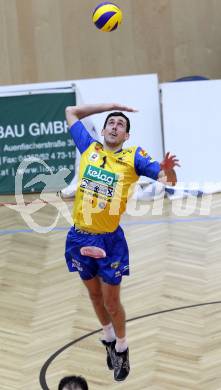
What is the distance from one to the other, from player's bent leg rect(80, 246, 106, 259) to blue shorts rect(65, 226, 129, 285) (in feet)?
0.13

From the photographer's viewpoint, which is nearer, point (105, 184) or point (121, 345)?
point (105, 184)

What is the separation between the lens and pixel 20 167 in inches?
707

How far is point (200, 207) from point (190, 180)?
742 mm

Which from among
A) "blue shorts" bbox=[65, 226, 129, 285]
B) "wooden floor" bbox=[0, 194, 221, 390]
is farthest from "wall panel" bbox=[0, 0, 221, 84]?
"blue shorts" bbox=[65, 226, 129, 285]

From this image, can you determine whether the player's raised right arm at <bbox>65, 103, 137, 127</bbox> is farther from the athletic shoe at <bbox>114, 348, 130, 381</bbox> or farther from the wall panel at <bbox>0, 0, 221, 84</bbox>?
the wall panel at <bbox>0, 0, 221, 84</bbox>

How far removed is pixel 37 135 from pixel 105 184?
800cm

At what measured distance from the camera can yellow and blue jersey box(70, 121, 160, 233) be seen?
10117mm

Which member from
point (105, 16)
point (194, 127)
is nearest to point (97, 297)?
point (105, 16)

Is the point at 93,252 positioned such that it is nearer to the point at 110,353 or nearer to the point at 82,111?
the point at 110,353

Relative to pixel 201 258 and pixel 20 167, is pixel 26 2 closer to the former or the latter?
pixel 20 167

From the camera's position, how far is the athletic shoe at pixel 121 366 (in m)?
10.6

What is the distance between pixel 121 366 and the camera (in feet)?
34.8

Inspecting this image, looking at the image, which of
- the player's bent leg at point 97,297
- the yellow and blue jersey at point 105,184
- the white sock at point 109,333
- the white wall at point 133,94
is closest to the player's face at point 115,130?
the yellow and blue jersey at point 105,184

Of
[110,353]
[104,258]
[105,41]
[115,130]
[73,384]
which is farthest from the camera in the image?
[105,41]
